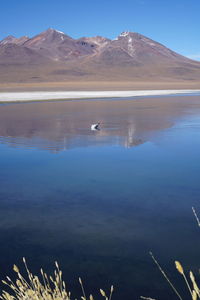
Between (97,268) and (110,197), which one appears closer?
(97,268)

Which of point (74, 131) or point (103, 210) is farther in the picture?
point (74, 131)

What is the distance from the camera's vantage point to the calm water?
5312 millimetres

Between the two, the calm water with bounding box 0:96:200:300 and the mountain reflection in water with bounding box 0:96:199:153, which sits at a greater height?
the mountain reflection in water with bounding box 0:96:199:153

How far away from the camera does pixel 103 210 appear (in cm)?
741

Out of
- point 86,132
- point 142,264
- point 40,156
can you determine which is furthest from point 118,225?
point 86,132

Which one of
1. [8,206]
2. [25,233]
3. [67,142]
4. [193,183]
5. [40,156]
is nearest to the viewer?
[25,233]

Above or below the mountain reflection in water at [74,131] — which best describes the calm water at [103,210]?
below

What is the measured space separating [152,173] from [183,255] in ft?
15.1

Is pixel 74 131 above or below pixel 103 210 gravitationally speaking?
above

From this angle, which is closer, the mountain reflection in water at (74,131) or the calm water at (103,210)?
the calm water at (103,210)

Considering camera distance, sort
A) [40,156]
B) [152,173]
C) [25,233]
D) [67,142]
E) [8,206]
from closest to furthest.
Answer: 1. [25,233]
2. [8,206]
3. [152,173]
4. [40,156]
5. [67,142]

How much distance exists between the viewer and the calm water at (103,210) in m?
5.31

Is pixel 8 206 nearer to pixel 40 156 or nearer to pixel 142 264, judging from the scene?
pixel 142 264

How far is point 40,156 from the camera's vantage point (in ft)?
41.4
